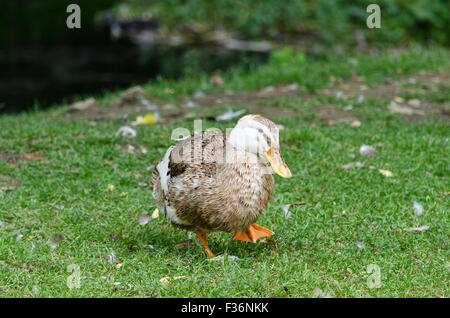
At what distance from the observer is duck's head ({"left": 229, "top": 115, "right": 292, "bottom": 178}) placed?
Result: 3.90 meters

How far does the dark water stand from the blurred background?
0.06 feet

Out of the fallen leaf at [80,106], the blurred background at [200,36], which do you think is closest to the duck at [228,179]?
the fallen leaf at [80,106]

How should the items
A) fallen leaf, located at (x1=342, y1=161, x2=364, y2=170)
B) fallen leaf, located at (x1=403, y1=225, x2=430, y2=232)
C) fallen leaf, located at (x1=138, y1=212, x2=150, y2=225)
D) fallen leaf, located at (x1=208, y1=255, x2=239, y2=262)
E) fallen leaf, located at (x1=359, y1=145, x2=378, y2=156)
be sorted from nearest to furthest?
fallen leaf, located at (x1=208, y1=255, x2=239, y2=262)
fallen leaf, located at (x1=403, y1=225, x2=430, y2=232)
fallen leaf, located at (x1=138, y1=212, x2=150, y2=225)
fallen leaf, located at (x1=342, y1=161, x2=364, y2=170)
fallen leaf, located at (x1=359, y1=145, x2=378, y2=156)

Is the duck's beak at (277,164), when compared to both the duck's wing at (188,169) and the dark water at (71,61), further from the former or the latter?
the dark water at (71,61)

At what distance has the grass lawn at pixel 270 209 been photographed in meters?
3.88

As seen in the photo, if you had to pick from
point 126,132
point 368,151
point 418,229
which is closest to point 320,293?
point 418,229

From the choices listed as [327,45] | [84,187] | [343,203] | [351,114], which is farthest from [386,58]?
[84,187]

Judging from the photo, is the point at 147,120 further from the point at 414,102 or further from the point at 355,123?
the point at 414,102

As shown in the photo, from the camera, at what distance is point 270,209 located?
5105 mm

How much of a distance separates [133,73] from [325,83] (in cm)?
423

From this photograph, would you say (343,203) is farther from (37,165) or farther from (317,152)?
(37,165)

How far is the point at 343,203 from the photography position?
5.19 m

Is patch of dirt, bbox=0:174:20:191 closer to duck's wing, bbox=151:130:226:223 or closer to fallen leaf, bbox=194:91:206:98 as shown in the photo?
duck's wing, bbox=151:130:226:223

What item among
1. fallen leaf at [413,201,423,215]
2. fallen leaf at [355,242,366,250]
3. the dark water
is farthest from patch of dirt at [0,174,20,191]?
the dark water
